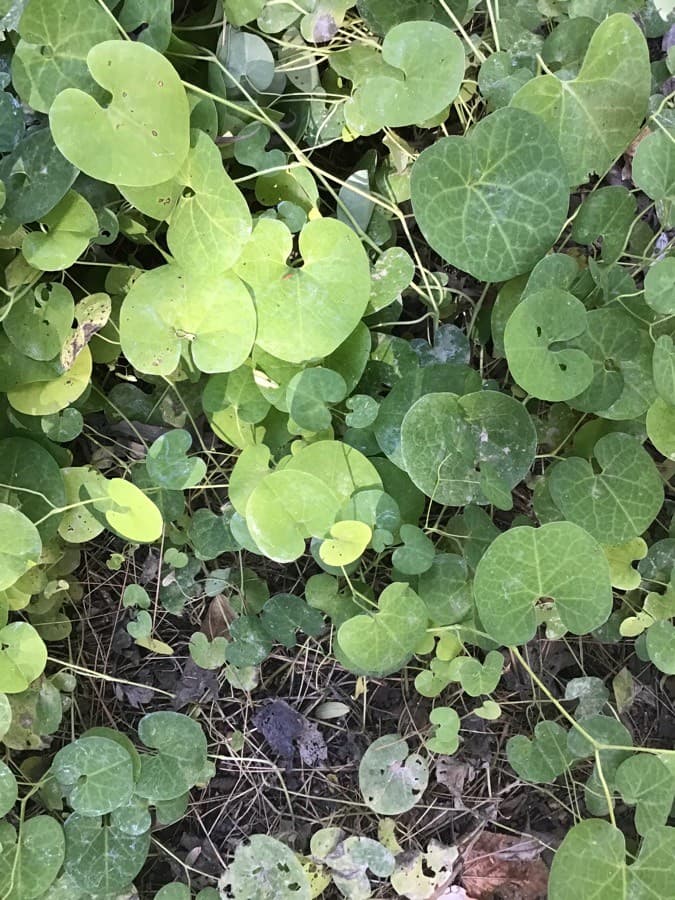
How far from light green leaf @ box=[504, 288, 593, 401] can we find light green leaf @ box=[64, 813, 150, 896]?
3.62ft

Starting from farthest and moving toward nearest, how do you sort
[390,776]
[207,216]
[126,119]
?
[390,776] → [207,216] → [126,119]

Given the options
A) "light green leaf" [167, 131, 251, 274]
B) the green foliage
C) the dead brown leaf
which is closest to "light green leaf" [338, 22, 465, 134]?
the green foliage

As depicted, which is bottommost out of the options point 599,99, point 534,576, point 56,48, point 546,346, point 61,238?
point 534,576

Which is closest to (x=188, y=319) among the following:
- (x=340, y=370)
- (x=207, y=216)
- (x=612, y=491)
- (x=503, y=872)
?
(x=207, y=216)

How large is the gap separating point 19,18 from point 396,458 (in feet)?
2.75

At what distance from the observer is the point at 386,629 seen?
115 cm

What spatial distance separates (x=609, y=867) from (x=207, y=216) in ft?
4.06

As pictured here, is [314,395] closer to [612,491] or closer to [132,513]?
[132,513]

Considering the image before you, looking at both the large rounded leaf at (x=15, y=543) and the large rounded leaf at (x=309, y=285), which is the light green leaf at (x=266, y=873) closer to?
the large rounded leaf at (x=15, y=543)

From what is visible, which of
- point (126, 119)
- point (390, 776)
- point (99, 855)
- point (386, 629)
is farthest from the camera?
point (390, 776)

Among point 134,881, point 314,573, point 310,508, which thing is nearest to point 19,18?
point 310,508

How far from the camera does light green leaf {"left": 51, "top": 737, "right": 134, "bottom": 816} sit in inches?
47.8

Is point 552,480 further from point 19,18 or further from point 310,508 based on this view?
point 19,18

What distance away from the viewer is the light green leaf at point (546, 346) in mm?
1007
